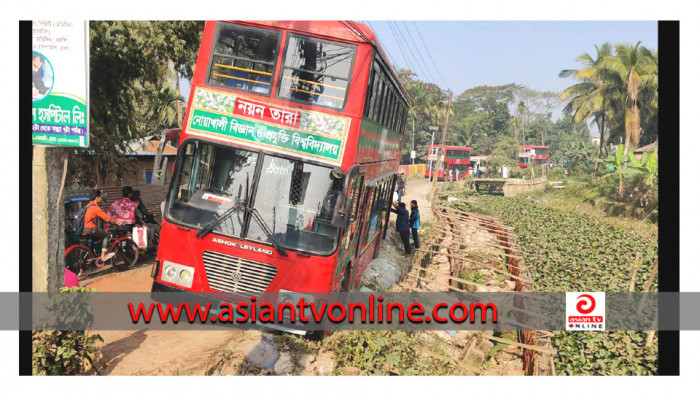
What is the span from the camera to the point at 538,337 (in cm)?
809

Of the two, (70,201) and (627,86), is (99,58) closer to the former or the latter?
(70,201)

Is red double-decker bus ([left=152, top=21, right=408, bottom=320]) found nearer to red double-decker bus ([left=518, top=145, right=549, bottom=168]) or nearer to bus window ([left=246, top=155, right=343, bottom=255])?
bus window ([left=246, top=155, right=343, bottom=255])

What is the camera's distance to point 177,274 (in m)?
6.91

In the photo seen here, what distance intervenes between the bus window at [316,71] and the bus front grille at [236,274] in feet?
7.47

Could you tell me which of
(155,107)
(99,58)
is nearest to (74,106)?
(99,58)

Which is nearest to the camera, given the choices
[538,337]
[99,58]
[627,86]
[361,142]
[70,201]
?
[361,142]

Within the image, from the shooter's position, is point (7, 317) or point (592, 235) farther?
point (592, 235)

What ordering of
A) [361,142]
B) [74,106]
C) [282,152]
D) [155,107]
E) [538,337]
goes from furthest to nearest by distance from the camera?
[155,107], [538,337], [361,142], [282,152], [74,106]

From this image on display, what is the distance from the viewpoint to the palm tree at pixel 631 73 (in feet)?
92.8

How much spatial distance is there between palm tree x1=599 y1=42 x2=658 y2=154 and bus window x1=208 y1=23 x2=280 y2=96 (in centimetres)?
2707

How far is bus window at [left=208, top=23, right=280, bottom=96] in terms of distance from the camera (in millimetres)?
7004

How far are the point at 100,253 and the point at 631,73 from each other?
28.6 metres

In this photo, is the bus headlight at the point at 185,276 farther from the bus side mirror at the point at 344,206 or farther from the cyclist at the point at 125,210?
the cyclist at the point at 125,210

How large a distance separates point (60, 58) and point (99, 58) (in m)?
4.77
